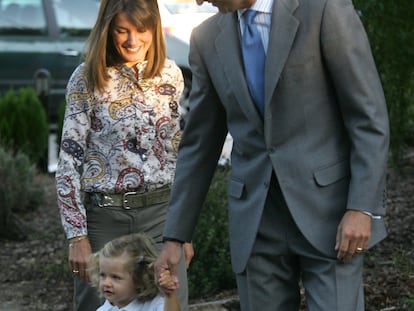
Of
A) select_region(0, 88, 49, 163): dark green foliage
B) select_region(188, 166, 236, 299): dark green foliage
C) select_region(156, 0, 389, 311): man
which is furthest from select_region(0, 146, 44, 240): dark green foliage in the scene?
select_region(156, 0, 389, 311): man

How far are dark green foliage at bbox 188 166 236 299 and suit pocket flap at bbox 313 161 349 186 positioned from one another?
305 cm

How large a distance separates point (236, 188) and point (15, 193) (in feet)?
19.9

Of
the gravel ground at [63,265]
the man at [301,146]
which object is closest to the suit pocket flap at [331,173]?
the man at [301,146]

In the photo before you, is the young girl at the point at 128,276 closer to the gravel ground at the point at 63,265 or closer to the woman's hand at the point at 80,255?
the woman's hand at the point at 80,255

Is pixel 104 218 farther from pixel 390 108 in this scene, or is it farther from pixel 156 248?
pixel 390 108

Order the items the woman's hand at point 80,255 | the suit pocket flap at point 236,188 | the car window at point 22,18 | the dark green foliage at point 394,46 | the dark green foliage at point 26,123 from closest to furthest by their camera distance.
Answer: the suit pocket flap at point 236,188
the woman's hand at point 80,255
the dark green foliage at point 394,46
the dark green foliage at point 26,123
the car window at point 22,18

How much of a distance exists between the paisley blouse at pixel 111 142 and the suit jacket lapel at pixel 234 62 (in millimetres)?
944

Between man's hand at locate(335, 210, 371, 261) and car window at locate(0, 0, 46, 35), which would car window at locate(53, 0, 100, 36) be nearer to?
car window at locate(0, 0, 46, 35)

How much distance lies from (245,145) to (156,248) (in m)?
0.96

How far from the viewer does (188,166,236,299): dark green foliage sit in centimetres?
680

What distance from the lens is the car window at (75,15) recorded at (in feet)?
45.8

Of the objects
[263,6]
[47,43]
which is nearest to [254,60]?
[263,6]

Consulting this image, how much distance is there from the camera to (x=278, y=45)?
3654 mm

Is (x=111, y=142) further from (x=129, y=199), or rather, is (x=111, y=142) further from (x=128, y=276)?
(x=128, y=276)
